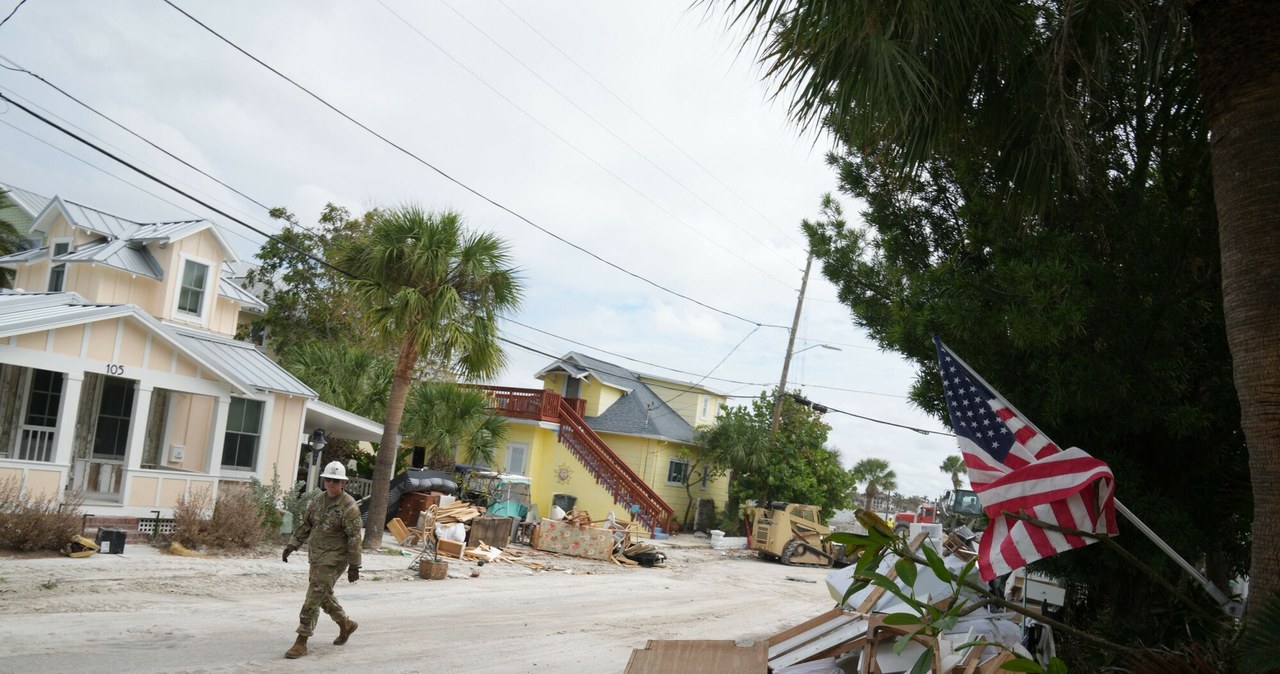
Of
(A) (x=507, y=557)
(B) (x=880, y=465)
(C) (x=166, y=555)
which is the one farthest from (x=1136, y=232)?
(B) (x=880, y=465)

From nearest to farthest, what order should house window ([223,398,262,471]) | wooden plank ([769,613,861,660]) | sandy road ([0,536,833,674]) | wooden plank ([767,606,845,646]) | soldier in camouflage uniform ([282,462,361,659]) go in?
wooden plank ([769,613,861,660]), wooden plank ([767,606,845,646]), sandy road ([0,536,833,674]), soldier in camouflage uniform ([282,462,361,659]), house window ([223,398,262,471])

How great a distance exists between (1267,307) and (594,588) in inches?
603

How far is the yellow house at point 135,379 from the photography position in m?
16.1

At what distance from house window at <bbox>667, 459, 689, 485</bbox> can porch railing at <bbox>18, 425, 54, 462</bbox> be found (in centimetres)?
2314

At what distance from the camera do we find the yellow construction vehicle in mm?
28781

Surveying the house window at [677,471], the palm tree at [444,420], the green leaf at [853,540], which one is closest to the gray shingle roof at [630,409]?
the house window at [677,471]

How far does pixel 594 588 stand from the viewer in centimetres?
1828

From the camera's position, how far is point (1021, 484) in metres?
5.55

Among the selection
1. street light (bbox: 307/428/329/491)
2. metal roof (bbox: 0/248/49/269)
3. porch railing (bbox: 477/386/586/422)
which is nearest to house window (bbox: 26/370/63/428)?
street light (bbox: 307/428/329/491)

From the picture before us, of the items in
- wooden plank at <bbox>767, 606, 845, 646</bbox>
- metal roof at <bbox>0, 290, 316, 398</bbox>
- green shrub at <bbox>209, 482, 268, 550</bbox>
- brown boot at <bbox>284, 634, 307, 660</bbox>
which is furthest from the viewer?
green shrub at <bbox>209, 482, 268, 550</bbox>

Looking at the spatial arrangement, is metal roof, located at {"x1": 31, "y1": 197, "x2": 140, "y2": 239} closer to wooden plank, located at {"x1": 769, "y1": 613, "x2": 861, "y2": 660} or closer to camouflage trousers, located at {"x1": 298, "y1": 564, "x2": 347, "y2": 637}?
camouflage trousers, located at {"x1": 298, "y1": 564, "x2": 347, "y2": 637}

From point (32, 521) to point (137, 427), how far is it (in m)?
3.40

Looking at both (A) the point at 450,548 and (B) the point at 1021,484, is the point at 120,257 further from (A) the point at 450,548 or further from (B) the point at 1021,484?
(B) the point at 1021,484

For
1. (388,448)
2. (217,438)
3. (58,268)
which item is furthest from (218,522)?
(58,268)
